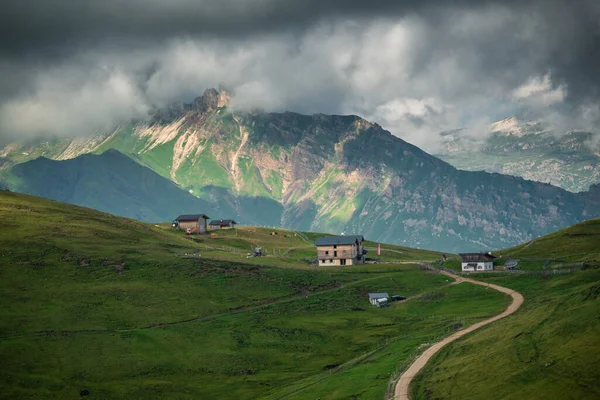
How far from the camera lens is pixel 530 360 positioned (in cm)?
6781

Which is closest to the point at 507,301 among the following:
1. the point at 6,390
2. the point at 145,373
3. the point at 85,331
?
the point at 145,373

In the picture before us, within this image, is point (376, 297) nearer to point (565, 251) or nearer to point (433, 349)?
point (433, 349)

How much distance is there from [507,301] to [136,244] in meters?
105

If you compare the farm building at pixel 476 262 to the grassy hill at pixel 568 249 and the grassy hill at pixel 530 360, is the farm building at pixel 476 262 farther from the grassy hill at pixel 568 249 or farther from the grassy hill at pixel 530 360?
the grassy hill at pixel 530 360

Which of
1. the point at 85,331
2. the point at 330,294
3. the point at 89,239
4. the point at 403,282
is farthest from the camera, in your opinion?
the point at 89,239

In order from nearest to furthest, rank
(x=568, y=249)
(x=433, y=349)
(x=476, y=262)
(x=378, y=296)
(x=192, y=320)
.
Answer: (x=433, y=349) < (x=192, y=320) < (x=378, y=296) < (x=476, y=262) < (x=568, y=249)

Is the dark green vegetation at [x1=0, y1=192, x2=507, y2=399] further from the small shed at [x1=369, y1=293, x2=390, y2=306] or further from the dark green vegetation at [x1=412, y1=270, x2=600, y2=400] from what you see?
the dark green vegetation at [x1=412, y1=270, x2=600, y2=400]

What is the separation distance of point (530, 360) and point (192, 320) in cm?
7612

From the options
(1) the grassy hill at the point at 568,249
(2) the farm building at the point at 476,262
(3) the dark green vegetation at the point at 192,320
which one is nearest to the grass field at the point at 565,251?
(1) the grassy hill at the point at 568,249

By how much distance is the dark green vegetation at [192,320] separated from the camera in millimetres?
98438

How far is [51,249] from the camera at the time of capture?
161m

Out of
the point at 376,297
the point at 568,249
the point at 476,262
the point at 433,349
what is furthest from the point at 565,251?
the point at 433,349

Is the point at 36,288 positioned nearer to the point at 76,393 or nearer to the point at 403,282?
the point at 76,393

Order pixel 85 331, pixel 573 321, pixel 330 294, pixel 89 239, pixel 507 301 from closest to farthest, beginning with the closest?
1. pixel 573 321
2. pixel 85 331
3. pixel 507 301
4. pixel 330 294
5. pixel 89 239
